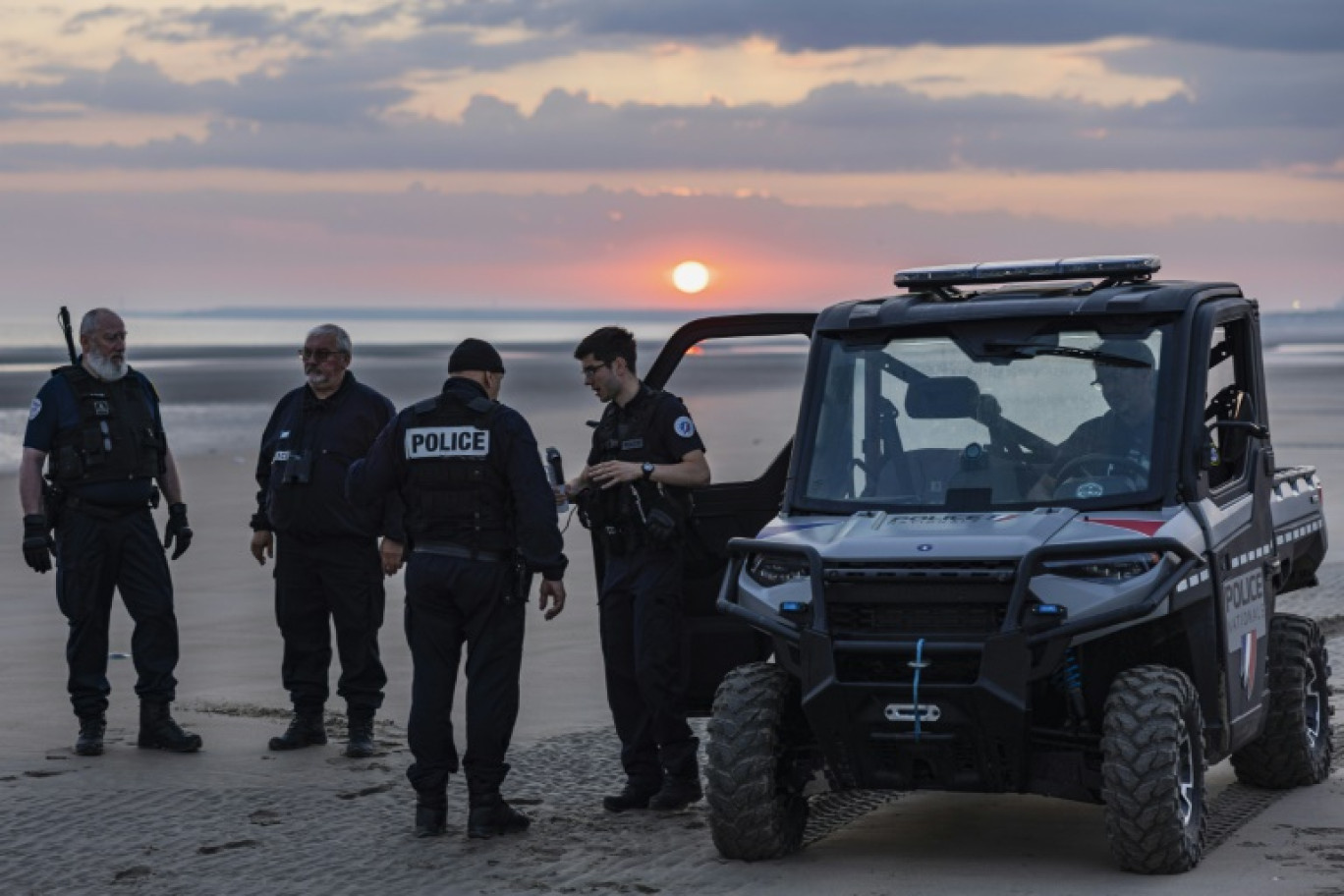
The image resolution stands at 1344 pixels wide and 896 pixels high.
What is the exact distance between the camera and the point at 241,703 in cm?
1109

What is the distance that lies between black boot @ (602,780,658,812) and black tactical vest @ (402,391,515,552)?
3.64ft

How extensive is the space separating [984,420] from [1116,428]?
484 millimetres

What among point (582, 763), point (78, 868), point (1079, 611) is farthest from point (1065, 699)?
point (78, 868)

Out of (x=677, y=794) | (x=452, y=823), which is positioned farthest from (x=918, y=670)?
(x=452, y=823)

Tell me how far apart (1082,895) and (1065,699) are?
81 centimetres

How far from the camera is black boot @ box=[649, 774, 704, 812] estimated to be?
855 cm

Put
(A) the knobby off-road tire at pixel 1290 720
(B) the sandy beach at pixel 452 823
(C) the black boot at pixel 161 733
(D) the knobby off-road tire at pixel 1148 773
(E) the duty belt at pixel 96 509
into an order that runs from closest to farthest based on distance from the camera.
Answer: (D) the knobby off-road tire at pixel 1148 773 < (B) the sandy beach at pixel 452 823 < (A) the knobby off-road tire at pixel 1290 720 < (C) the black boot at pixel 161 733 < (E) the duty belt at pixel 96 509

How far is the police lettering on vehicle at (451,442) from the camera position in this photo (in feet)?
27.0

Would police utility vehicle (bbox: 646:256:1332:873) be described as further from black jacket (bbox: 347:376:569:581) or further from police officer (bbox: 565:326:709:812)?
black jacket (bbox: 347:376:569:581)

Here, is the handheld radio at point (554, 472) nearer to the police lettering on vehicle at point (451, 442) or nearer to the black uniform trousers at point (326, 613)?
the police lettering on vehicle at point (451, 442)

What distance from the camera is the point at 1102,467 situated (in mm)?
7758

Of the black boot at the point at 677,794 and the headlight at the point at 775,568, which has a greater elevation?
the headlight at the point at 775,568

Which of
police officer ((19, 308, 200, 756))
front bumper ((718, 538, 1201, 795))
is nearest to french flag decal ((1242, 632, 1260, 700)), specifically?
front bumper ((718, 538, 1201, 795))

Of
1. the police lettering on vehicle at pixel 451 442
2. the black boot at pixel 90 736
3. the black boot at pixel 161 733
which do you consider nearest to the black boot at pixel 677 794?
the police lettering on vehicle at pixel 451 442
